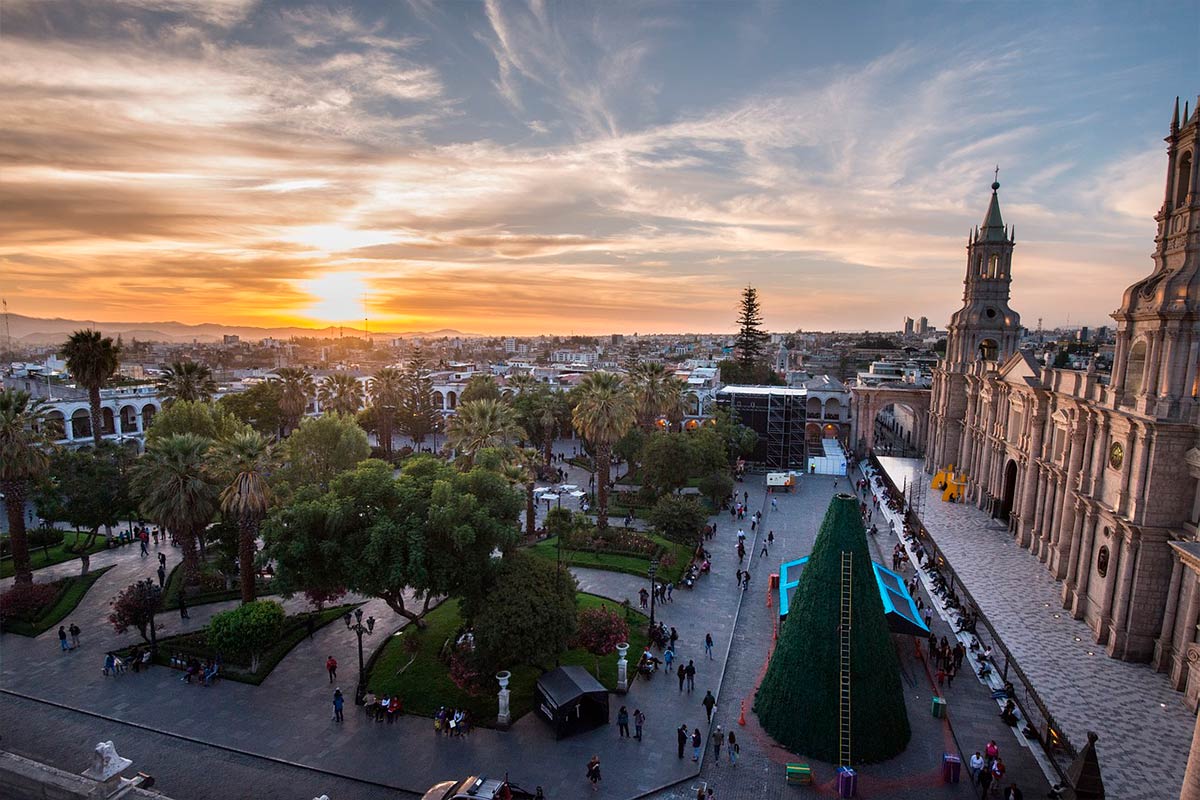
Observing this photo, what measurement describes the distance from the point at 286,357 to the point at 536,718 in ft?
588

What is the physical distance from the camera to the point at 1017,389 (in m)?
33.5

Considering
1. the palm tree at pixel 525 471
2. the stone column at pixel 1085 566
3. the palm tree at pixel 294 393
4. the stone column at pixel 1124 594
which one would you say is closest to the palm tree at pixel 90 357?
the palm tree at pixel 294 393

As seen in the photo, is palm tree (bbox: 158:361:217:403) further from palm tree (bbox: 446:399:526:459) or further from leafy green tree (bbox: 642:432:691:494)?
leafy green tree (bbox: 642:432:691:494)

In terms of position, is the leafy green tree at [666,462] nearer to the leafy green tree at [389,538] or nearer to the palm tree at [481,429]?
the palm tree at [481,429]

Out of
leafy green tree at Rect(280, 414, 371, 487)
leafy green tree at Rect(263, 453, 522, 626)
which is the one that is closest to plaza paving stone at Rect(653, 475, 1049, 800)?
leafy green tree at Rect(263, 453, 522, 626)

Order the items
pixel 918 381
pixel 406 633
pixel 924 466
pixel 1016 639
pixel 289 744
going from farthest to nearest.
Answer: pixel 918 381, pixel 924 466, pixel 1016 639, pixel 406 633, pixel 289 744

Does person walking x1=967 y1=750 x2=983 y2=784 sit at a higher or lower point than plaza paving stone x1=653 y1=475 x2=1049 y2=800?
higher

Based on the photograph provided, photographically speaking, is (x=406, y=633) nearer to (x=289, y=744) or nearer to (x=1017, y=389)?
(x=289, y=744)

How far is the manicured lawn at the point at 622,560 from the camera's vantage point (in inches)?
1086

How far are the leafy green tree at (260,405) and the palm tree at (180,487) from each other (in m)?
28.4

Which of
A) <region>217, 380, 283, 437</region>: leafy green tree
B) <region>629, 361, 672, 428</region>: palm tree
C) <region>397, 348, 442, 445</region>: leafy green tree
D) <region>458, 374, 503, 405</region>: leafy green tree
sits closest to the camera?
<region>629, 361, 672, 428</region>: palm tree

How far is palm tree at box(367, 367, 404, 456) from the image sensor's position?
1886 inches

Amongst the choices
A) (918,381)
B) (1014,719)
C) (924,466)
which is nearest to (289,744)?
(1014,719)

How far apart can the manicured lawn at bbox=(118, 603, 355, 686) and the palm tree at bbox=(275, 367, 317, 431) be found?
31.2 metres
